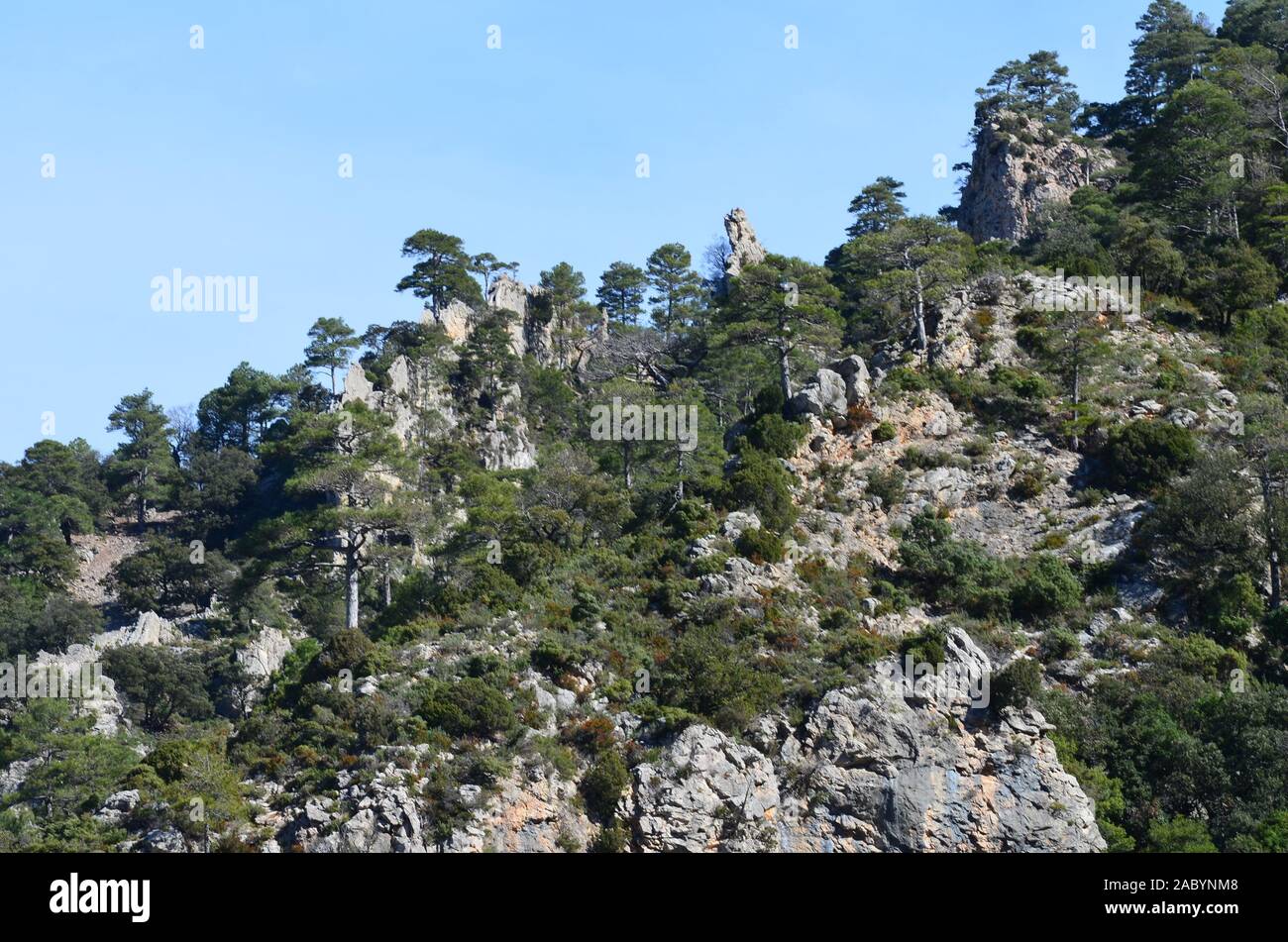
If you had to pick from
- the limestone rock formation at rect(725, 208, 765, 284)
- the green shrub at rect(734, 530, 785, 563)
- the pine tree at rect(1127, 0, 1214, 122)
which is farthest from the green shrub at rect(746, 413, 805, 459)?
the pine tree at rect(1127, 0, 1214, 122)

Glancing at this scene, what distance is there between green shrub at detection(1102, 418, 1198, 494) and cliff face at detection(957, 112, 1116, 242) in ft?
111

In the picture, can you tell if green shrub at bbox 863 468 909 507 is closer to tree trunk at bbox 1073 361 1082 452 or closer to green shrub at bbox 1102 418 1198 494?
tree trunk at bbox 1073 361 1082 452

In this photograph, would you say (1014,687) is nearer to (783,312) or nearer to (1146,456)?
(1146,456)

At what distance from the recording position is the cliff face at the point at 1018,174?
8112cm

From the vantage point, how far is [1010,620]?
43.3 meters

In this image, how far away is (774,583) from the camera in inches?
1736

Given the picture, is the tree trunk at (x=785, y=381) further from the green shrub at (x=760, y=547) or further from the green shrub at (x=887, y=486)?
the green shrub at (x=760, y=547)

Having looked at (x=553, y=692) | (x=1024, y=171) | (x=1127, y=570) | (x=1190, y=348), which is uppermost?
(x=1024, y=171)

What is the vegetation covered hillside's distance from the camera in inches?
1432

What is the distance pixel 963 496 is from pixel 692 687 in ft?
48.1

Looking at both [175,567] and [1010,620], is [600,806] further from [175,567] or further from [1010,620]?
[175,567]

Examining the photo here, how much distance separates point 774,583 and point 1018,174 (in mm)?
47328

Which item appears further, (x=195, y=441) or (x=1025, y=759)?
(x=195, y=441)
